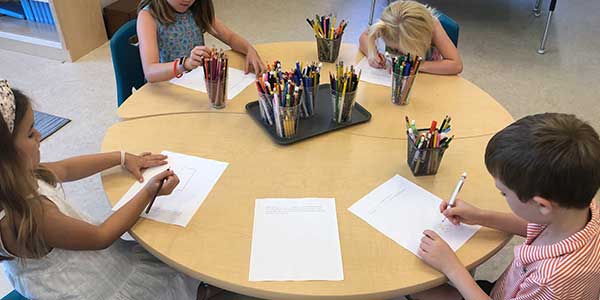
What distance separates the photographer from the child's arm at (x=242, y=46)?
1583 millimetres

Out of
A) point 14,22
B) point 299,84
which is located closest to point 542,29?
point 299,84

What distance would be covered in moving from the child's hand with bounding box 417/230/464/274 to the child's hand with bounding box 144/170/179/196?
0.57 meters

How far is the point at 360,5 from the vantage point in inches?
160

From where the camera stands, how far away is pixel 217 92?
4.43 ft

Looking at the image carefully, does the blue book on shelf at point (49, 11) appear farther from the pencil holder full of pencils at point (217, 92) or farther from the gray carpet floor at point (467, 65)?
the pencil holder full of pencils at point (217, 92)

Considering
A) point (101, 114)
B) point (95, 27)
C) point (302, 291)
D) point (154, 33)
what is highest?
point (154, 33)

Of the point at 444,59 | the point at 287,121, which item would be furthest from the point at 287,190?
the point at 444,59

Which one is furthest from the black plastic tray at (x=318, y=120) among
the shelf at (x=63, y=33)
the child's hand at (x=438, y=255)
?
the shelf at (x=63, y=33)

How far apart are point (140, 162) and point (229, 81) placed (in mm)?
497

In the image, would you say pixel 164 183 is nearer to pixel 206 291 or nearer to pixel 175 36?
pixel 206 291

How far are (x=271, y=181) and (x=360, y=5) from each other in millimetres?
3300

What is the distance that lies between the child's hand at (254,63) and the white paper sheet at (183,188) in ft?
1.63

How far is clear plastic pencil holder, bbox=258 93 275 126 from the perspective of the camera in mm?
1225

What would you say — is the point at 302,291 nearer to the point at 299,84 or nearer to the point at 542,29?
the point at 299,84
